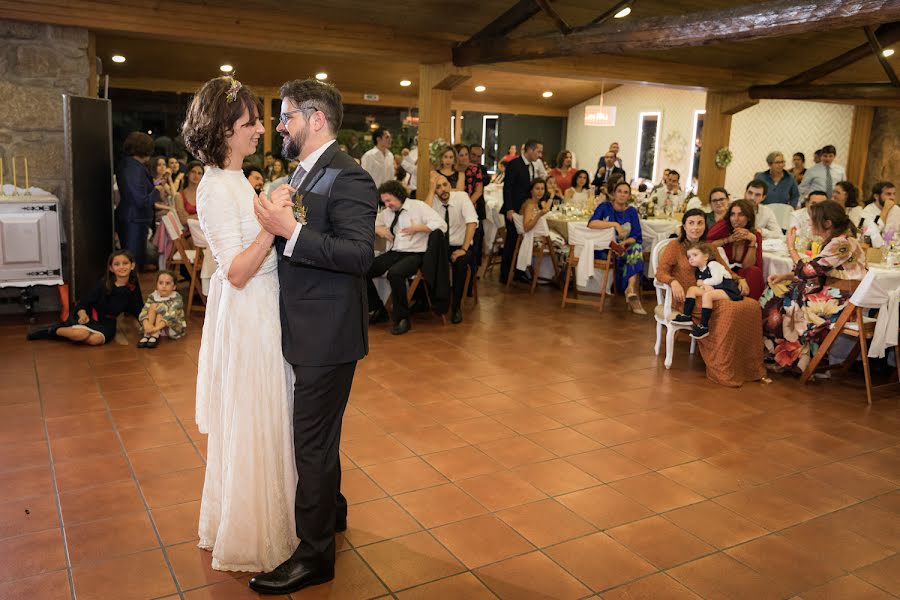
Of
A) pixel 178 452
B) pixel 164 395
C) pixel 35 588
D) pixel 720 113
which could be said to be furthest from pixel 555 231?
pixel 35 588

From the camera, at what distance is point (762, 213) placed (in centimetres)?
717

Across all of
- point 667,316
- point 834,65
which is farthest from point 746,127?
point 667,316

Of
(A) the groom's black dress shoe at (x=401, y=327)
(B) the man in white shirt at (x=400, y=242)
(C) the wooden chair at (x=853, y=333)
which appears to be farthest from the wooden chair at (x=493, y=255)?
(C) the wooden chair at (x=853, y=333)

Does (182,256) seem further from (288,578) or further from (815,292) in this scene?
(815,292)

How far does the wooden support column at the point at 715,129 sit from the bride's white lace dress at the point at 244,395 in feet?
30.3

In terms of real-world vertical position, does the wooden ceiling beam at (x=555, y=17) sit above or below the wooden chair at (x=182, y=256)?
above

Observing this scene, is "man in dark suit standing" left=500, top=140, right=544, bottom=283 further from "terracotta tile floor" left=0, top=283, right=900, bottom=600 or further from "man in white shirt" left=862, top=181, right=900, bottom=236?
"man in white shirt" left=862, top=181, right=900, bottom=236

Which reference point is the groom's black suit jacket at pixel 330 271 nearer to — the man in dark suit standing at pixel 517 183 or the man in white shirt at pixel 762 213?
the man in white shirt at pixel 762 213

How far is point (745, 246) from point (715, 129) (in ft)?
18.5

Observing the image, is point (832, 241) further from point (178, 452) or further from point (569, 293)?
point (178, 452)

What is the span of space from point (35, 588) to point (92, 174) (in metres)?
4.31

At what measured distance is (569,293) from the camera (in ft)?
25.9

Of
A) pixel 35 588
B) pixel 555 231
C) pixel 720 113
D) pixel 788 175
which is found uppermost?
pixel 720 113

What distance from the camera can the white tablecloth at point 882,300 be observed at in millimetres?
4660
